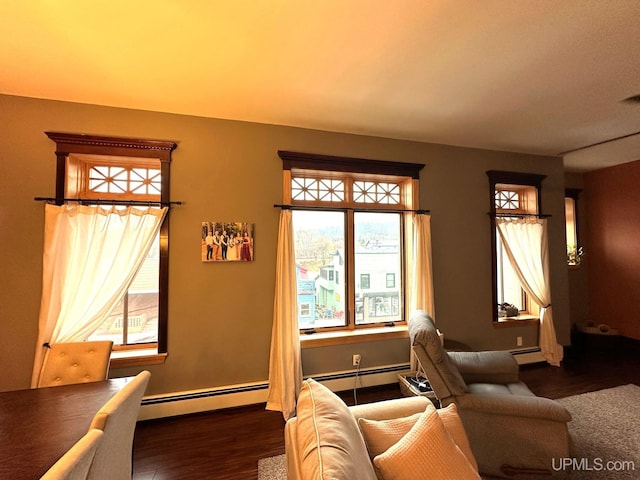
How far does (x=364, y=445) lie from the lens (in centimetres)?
113

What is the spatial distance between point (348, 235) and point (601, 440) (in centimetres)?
270

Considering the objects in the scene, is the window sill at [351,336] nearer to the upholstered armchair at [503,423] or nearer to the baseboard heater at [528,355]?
the upholstered armchair at [503,423]

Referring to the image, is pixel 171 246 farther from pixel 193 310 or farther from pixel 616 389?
pixel 616 389

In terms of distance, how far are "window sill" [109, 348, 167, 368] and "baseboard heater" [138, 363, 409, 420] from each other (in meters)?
0.32

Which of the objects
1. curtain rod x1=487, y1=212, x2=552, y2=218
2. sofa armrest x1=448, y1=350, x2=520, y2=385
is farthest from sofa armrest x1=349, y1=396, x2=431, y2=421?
curtain rod x1=487, y1=212, x2=552, y2=218

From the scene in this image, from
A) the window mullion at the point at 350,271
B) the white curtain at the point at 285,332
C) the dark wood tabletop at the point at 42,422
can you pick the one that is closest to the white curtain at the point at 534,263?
the window mullion at the point at 350,271

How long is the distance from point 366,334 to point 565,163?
13.9ft

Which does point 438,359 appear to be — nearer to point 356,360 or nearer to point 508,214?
point 356,360

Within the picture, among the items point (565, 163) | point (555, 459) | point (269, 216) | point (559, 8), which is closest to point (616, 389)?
point (555, 459)

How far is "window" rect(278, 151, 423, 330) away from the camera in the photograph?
310 centimetres

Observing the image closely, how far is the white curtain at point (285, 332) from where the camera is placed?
267 cm

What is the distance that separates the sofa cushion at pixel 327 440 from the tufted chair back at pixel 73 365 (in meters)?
1.63

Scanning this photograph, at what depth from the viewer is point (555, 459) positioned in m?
1.67

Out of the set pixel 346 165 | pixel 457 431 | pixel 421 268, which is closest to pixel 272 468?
pixel 457 431
